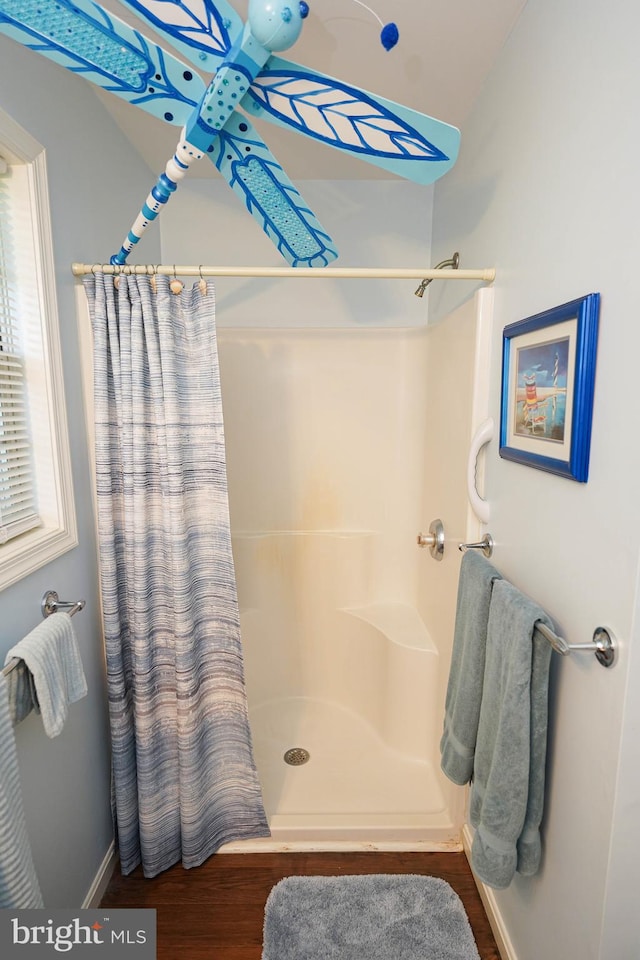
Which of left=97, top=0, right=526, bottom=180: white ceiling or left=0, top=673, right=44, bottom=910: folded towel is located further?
left=97, top=0, right=526, bottom=180: white ceiling

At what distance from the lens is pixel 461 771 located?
4.50ft

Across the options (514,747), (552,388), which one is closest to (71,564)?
(514,747)

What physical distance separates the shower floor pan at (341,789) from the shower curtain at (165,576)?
252 millimetres

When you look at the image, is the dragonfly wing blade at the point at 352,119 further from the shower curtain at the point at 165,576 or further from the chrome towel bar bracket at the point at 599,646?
the chrome towel bar bracket at the point at 599,646

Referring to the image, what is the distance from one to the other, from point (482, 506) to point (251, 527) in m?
1.37

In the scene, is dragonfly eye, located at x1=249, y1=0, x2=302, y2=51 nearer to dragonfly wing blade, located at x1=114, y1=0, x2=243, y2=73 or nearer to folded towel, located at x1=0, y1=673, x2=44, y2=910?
dragonfly wing blade, located at x1=114, y1=0, x2=243, y2=73

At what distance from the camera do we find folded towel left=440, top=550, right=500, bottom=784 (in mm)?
1289

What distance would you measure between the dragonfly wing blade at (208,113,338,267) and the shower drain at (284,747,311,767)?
1.93m

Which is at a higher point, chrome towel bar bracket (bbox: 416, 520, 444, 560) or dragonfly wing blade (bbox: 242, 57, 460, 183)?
dragonfly wing blade (bbox: 242, 57, 460, 183)

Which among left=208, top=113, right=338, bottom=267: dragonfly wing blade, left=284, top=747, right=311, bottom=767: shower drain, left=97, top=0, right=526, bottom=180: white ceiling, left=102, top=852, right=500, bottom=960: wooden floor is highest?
left=97, top=0, right=526, bottom=180: white ceiling

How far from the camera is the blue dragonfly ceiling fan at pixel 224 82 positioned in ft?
2.54

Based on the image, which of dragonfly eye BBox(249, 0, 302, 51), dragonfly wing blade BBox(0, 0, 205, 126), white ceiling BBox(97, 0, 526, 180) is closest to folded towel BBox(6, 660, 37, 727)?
dragonfly wing blade BBox(0, 0, 205, 126)

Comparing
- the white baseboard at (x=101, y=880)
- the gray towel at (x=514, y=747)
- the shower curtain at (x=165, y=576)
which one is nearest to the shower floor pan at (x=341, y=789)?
the shower curtain at (x=165, y=576)

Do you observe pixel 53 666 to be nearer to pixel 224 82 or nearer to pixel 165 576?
pixel 165 576
